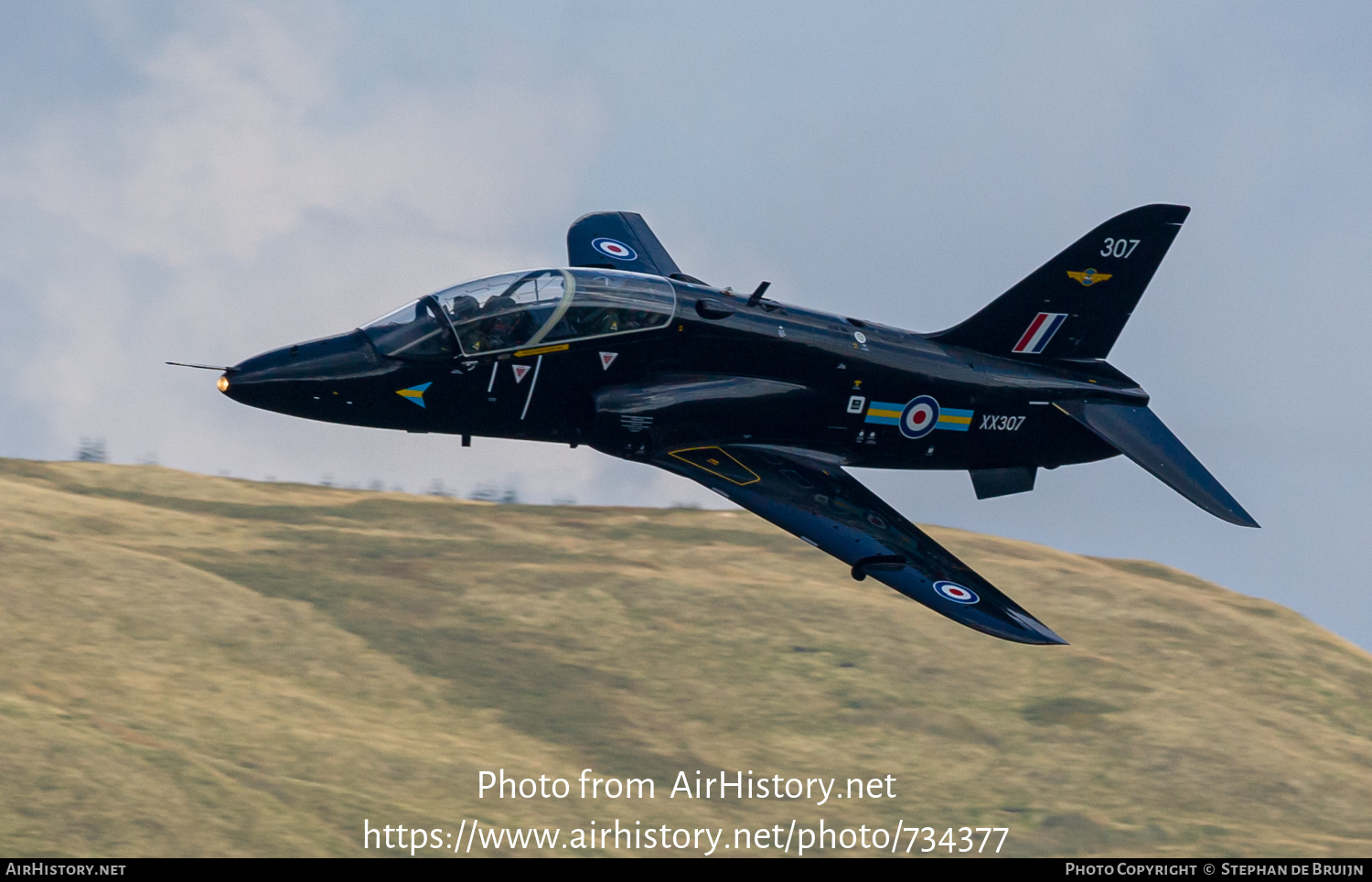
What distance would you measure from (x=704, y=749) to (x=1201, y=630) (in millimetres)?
11622

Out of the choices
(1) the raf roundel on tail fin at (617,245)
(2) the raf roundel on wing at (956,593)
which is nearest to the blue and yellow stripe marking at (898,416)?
(2) the raf roundel on wing at (956,593)

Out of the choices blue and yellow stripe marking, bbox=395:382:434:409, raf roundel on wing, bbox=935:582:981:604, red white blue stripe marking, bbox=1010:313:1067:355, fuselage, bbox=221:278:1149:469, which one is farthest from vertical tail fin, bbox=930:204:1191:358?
blue and yellow stripe marking, bbox=395:382:434:409

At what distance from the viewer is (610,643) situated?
84.2 ft

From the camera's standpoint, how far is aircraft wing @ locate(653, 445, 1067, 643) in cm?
1666

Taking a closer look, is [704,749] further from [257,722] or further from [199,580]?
[199,580]

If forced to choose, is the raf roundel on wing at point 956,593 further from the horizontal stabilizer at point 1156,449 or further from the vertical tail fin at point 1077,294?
the vertical tail fin at point 1077,294

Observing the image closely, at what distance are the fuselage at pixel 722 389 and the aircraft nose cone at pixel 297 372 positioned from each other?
2 cm

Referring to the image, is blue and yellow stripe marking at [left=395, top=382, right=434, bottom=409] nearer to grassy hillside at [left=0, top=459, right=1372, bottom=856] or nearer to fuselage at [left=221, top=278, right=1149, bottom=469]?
fuselage at [left=221, top=278, right=1149, bottom=469]

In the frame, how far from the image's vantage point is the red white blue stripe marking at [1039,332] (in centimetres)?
2138

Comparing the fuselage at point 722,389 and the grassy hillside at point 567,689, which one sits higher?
the fuselage at point 722,389

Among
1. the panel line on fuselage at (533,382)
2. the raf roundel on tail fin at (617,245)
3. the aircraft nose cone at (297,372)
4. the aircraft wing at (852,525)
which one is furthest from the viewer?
the raf roundel on tail fin at (617,245)

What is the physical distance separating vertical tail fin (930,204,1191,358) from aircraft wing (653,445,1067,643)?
3597 millimetres

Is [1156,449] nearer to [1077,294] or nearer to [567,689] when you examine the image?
[1077,294]

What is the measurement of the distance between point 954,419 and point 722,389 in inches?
154
